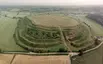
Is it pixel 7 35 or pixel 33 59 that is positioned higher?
pixel 7 35

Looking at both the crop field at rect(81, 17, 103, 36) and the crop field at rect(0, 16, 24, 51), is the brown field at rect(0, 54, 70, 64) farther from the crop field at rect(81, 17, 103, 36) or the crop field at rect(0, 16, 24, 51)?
the crop field at rect(81, 17, 103, 36)

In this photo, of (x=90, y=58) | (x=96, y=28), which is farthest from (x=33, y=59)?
(x=96, y=28)

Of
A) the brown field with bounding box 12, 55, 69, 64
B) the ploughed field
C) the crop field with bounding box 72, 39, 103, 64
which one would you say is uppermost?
the ploughed field

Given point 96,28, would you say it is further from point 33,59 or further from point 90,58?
point 33,59

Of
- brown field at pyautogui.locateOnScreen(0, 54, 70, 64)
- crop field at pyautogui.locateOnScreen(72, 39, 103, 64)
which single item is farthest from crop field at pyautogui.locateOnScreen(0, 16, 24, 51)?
crop field at pyautogui.locateOnScreen(72, 39, 103, 64)

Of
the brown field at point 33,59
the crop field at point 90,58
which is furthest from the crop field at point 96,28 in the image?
the brown field at point 33,59

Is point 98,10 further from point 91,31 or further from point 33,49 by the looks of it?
point 33,49
